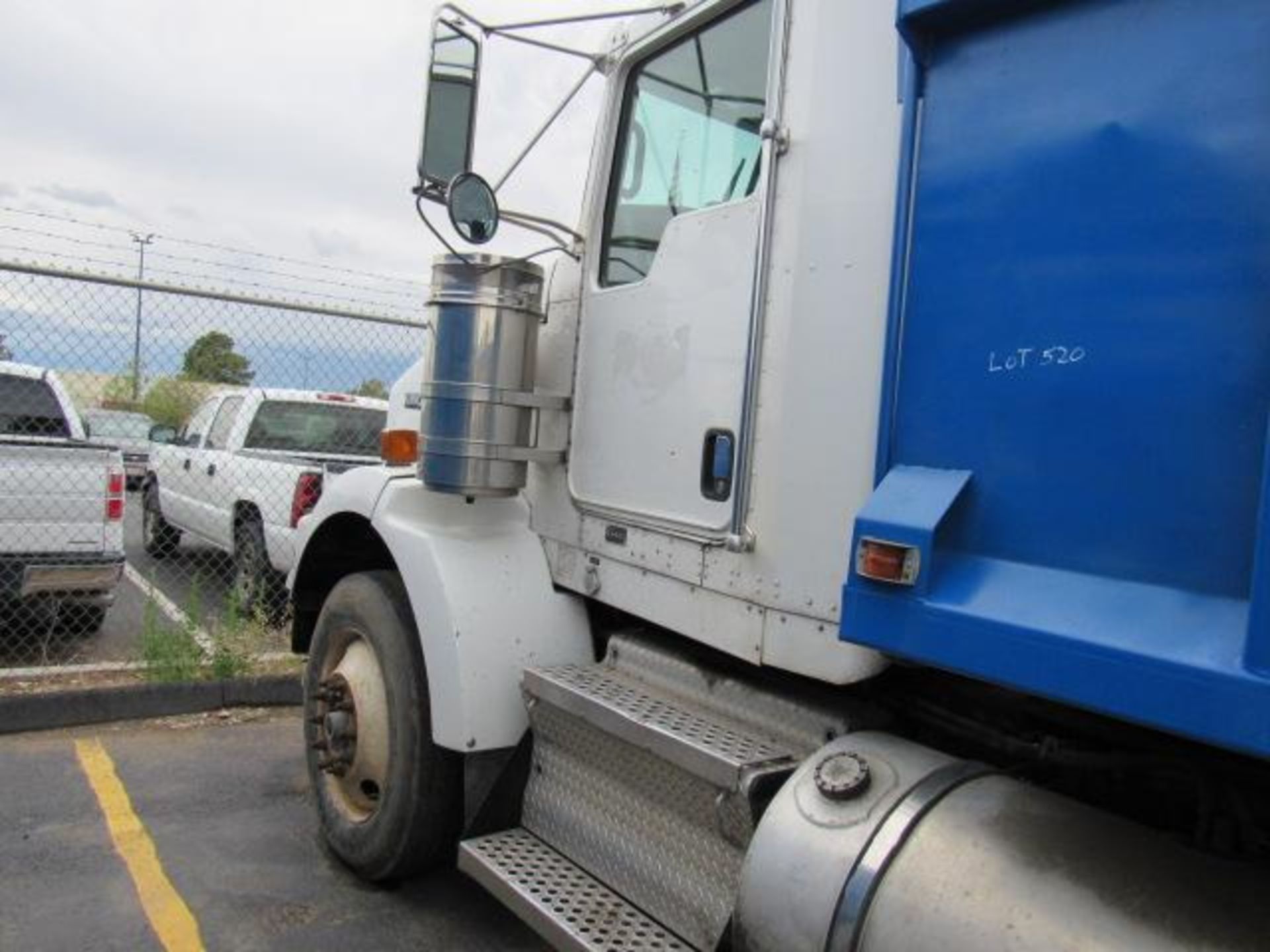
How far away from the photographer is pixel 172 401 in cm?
2022

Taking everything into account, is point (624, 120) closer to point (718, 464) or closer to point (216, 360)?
point (718, 464)

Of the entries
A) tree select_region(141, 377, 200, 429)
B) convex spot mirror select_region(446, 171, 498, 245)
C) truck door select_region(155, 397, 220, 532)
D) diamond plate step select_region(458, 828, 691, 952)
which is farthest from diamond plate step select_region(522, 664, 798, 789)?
tree select_region(141, 377, 200, 429)

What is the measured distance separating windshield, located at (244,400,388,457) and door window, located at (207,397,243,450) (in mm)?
352

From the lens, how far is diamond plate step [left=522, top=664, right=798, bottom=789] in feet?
7.72

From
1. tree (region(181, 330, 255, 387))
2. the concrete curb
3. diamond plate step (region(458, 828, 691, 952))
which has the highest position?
tree (region(181, 330, 255, 387))

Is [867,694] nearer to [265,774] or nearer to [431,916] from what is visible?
[431,916]

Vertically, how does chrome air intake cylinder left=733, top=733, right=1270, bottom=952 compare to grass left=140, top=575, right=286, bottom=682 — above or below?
above

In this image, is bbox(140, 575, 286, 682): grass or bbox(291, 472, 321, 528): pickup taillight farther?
bbox(291, 472, 321, 528): pickup taillight

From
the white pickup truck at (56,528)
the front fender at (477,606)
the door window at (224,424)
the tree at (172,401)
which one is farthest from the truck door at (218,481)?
the tree at (172,401)

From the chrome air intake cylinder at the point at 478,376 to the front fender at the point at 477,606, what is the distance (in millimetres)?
180

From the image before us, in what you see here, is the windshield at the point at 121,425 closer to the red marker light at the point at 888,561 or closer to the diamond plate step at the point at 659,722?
the diamond plate step at the point at 659,722

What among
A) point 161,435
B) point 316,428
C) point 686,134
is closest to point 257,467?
point 316,428

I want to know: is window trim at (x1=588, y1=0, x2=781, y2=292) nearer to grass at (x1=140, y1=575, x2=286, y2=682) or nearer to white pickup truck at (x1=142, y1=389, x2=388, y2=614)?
grass at (x1=140, y1=575, x2=286, y2=682)

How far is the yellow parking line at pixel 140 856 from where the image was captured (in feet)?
10.8
